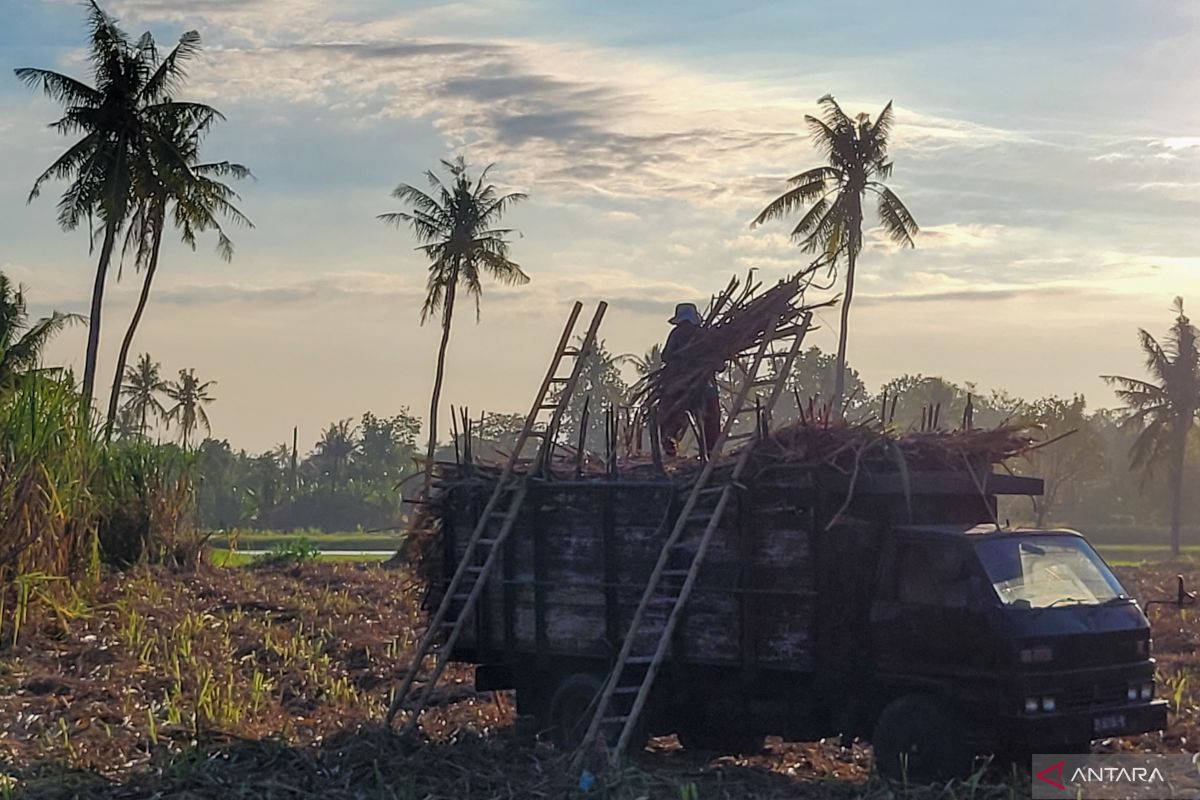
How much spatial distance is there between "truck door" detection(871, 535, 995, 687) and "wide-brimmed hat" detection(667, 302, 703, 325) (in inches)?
134

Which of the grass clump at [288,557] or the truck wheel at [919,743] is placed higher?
the grass clump at [288,557]

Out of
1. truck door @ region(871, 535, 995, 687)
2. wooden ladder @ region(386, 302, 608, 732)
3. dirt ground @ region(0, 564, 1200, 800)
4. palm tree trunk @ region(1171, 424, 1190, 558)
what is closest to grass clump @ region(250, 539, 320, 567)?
dirt ground @ region(0, 564, 1200, 800)

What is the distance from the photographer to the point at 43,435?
54.0 ft

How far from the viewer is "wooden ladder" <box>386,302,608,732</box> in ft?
40.9

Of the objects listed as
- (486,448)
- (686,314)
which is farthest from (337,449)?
(686,314)

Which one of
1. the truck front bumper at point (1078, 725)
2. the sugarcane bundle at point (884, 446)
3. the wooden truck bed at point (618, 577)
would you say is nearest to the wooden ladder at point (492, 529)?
the wooden truck bed at point (618, 577)

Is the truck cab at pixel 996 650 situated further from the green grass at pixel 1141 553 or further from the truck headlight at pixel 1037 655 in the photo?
the green grass at pixel 1141 553

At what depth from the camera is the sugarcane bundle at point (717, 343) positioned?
1250 cm

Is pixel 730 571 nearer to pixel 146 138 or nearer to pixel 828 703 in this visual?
pixel 828 703

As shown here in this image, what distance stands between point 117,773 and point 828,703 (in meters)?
5.10

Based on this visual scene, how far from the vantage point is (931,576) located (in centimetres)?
1041

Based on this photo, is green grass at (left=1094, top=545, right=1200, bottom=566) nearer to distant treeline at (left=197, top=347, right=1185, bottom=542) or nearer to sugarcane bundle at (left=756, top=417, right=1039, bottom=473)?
distant treeline at (left=197, top=347, right=1185, bottom=542)

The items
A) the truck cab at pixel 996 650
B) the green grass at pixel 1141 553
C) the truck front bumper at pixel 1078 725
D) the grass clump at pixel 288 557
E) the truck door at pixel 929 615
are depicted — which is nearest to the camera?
the truck front bumper at pixel 1078 725

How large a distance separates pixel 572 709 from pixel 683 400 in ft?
9.11
